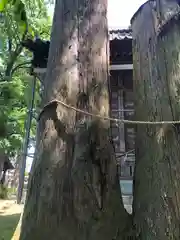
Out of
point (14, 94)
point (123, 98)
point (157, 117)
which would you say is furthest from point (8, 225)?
point (14, 94)

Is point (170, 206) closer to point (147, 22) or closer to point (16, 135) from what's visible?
point (147, 22)

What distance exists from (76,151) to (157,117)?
514 mm

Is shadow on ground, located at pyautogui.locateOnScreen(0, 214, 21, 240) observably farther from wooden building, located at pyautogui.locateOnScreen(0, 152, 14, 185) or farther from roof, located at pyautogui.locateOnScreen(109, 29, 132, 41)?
wooden building, located at pyautogui.locateOnScreen(0, 152, 14, 185)

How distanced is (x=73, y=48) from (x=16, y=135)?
1002 cm

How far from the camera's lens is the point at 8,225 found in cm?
514

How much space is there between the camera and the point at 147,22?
1.90 m

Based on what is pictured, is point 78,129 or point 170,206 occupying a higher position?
point 78,129

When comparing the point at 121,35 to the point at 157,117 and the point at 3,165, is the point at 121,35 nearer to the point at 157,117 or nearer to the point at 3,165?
the point at 157,117

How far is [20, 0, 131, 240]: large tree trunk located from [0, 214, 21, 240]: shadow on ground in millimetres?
3157

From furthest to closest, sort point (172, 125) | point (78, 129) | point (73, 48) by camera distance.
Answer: point (73, 48) < point (78, 129) < point (172, 125)

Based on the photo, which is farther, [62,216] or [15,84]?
[15,84]

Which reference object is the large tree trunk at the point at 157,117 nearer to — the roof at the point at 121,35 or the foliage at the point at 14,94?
the roof at the point at 121,35

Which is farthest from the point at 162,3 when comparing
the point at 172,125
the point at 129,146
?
the point at 129,146

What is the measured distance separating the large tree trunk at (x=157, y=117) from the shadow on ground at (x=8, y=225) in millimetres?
3391
